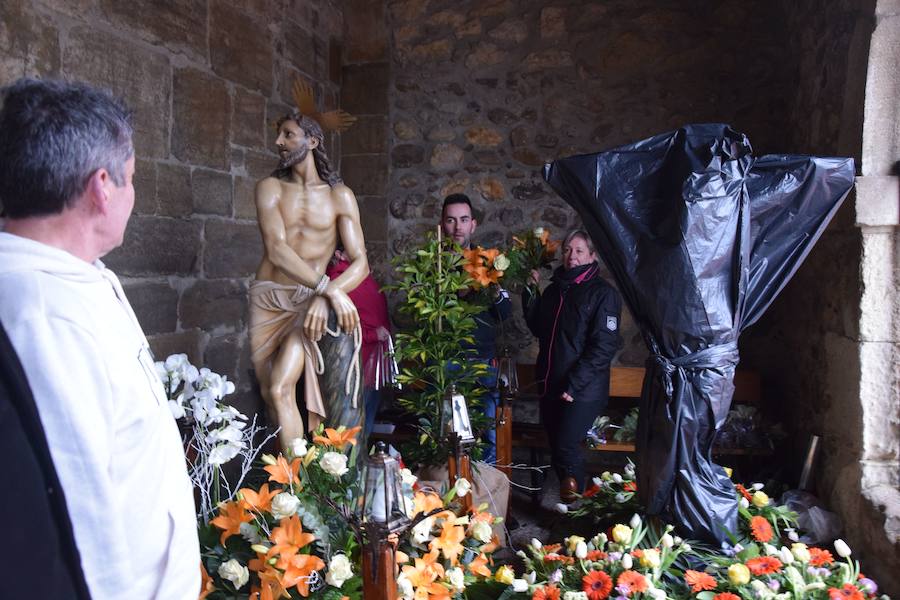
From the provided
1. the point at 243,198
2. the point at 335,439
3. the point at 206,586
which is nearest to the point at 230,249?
the point at 243,198

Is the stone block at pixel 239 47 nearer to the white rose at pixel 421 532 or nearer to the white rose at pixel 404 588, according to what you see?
the white rose at pixel 421 532

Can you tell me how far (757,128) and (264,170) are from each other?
3.06 metres

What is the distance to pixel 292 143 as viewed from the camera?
264 cm

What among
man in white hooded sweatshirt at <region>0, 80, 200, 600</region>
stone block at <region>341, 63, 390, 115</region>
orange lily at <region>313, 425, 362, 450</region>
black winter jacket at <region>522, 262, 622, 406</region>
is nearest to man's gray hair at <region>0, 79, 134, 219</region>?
man in white hooded sweatshirt at <region>0, 80, 200, 600</region>

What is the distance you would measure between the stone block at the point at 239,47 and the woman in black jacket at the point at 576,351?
6.76 ft

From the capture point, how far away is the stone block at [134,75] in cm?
285

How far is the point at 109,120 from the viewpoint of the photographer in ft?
3.24

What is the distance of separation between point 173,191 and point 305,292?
3.91ft

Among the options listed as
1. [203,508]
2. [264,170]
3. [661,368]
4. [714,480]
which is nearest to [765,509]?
[714,480]

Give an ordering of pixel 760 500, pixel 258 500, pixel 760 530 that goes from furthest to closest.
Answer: pixel 760 500, pixel 760 530, pixel 258 500

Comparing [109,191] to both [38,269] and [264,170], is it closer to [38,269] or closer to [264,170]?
[38,269]

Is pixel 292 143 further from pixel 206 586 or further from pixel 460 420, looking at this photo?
pixel 206 586

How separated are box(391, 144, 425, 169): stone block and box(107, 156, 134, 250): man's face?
389 cm

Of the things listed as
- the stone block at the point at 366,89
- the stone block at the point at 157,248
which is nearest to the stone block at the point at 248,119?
the stone block at the point at 157,248
